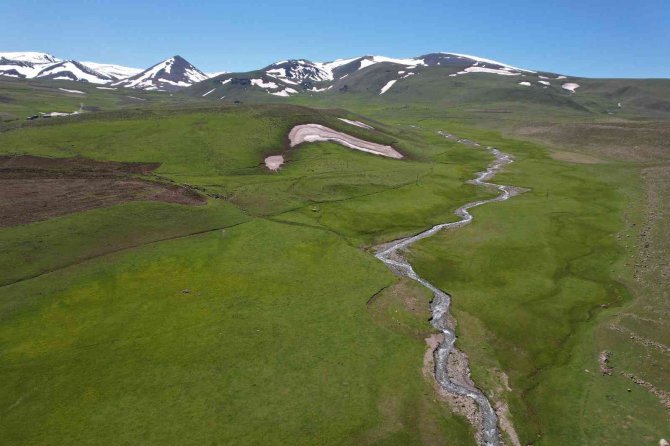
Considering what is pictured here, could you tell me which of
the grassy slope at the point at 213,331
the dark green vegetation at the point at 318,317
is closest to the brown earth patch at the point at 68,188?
the dark green vegetation at the point at 318,317

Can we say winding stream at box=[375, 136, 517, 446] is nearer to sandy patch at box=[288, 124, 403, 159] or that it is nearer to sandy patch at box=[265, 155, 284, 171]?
sandy patch at box=[288, 124, 403, 159]

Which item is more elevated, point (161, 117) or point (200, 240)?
point (161, 117)

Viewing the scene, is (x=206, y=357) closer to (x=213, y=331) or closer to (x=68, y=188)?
(x=213, y=331)

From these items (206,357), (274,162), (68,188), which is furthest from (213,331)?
(274,162)

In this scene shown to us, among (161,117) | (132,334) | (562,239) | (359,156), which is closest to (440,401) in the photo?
(132,334)

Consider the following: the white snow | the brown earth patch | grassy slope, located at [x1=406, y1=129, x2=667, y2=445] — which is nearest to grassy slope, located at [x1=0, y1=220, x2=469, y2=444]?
grassy slope, located at [x1=406, y1=129, x2=667, y2=445]

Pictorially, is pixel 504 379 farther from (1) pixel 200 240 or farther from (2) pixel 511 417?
(1) pixel 200 240
